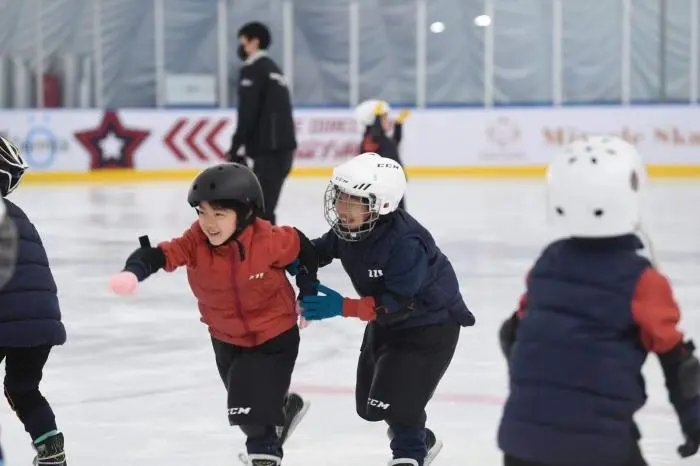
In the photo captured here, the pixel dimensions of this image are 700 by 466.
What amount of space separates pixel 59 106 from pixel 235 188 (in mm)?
15259

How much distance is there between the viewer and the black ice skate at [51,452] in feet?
11.5

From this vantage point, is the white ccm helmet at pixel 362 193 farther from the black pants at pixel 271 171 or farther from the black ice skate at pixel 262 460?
the black pants at pixel 271 171

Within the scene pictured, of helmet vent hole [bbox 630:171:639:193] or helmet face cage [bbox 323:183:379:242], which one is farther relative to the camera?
helmet face cage [bbox 323:183:379:242]

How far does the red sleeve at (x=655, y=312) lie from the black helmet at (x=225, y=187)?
1.18 meters

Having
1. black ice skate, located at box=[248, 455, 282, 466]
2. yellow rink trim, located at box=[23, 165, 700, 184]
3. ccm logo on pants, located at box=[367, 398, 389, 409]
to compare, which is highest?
ccm logo on pants, located at box=[367, 398, 389, 409]

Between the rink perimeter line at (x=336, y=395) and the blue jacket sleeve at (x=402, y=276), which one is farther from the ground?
the blue jacket sleeve at (x=402, y=276)

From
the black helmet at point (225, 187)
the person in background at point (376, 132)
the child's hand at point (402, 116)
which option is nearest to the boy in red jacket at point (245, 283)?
the black helmet at point (225, 187)

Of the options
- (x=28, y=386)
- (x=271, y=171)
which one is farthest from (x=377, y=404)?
(x=271, y=171)

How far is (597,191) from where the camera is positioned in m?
2.44

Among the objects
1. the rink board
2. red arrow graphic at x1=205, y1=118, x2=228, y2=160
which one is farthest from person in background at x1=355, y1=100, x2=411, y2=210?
red arrow graphic at x1=205, y1=118, x2=228, y2=160

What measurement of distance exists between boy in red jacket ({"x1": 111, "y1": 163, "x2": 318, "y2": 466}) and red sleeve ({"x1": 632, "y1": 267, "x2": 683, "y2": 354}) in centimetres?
119

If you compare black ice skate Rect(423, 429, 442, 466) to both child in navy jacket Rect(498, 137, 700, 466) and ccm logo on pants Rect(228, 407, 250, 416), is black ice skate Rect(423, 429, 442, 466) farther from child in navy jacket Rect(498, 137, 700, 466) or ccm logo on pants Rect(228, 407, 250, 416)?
child in navy jacket Rect(498, 137, 700, 466)

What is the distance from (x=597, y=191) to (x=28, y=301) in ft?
4.79

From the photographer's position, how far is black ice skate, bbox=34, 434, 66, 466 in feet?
11.5
